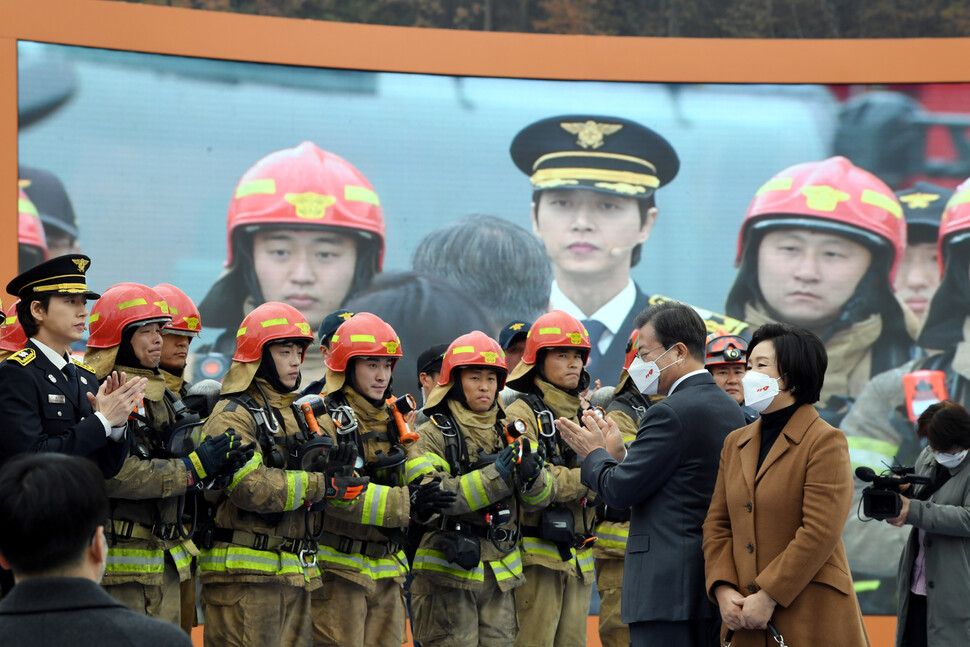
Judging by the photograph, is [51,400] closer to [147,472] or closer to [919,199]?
[147,472]

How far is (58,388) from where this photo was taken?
14.7 feet

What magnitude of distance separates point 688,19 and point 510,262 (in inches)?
481

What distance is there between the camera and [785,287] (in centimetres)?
1020

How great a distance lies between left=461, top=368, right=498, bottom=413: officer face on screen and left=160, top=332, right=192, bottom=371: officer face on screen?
62.1 inches

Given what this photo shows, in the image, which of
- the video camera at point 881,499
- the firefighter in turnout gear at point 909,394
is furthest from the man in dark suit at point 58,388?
the firefighter in turnout gear at point 909,394

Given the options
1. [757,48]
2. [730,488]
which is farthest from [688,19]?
[730,488]

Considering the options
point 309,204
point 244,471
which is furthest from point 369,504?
point 309,204

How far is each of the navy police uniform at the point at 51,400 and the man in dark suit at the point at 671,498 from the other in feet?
6.74

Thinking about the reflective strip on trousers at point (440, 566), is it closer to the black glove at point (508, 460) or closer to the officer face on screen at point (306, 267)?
the black glove at point (508, 460)

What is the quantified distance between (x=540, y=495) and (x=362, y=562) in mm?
1040

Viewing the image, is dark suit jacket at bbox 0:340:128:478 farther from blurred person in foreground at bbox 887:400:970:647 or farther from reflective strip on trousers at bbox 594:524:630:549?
blurred person in foreground at bbox 887:400:970:647

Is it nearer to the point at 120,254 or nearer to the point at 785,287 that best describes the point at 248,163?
the point at 120,254

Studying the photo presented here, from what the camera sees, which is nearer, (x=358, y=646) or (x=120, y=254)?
(x=358, y=646)

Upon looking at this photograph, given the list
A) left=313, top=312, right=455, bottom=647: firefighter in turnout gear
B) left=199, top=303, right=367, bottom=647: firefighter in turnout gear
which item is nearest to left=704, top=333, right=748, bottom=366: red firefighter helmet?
left=313, top=312, right=455, bottom=647: firefighter in turnout gear
